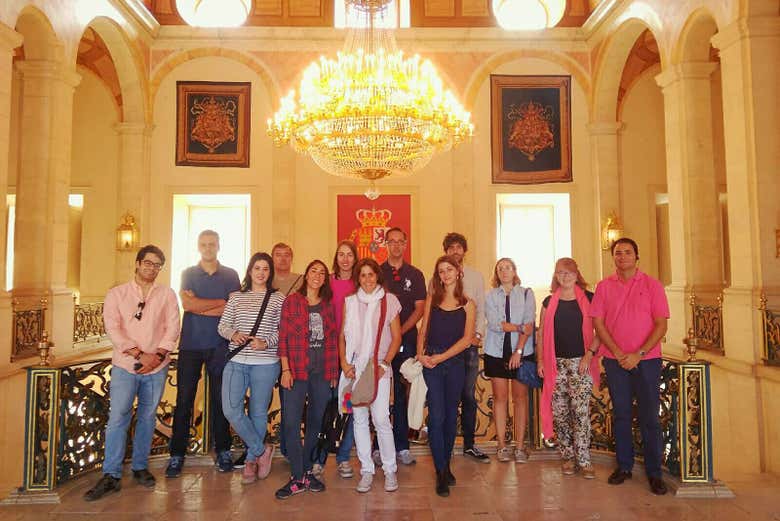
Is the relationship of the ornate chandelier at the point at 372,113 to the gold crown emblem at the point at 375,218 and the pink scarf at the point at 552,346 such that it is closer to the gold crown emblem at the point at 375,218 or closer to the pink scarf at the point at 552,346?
the pink scarf at the point at 552,346

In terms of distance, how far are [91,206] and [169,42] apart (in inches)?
151

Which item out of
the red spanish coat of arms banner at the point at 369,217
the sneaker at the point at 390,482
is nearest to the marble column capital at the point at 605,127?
the red spanish coat of arms banner at the point at 369,217

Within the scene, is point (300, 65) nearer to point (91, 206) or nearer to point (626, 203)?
point (91, 206)

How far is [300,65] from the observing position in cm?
1154

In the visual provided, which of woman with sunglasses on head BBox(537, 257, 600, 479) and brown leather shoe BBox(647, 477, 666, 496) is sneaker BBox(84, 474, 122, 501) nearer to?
woman with sunglasses on head BBox(537, 257, 600, 479)

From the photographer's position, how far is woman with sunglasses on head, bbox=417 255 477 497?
13.2 feet

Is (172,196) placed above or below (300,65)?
below

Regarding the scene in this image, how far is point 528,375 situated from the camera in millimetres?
4590

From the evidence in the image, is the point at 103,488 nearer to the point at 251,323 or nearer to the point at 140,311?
the point at 140,311

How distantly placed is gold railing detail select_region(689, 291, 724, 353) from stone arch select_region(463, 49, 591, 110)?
5.68 meters

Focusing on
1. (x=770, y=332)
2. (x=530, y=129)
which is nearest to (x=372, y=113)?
(x=770, y=332)

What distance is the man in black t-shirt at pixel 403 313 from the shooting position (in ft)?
15.1

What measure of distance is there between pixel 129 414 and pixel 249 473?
0.97 metres

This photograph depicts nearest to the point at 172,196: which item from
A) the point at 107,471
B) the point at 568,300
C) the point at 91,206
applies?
the point at 91,206
